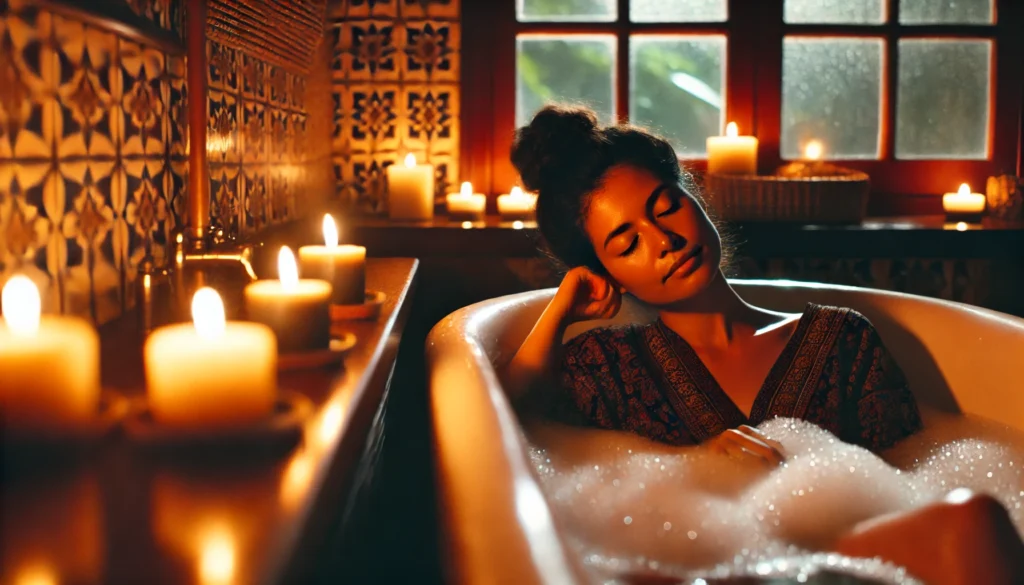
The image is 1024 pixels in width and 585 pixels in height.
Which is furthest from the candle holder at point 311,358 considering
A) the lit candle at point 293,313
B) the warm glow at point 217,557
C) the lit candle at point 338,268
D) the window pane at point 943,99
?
the window pane at point 943,99

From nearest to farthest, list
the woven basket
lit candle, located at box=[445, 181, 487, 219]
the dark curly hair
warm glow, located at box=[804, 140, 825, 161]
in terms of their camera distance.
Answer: the dark curly hair → the woven basket → lit candle, located at box=[445, 181, 487, 219] → warm glow, located at box=[804, 140, 825, 161]

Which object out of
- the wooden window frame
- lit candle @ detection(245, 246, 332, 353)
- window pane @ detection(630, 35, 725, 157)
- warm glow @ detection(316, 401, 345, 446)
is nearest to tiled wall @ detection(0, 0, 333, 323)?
lit candle @ detection(245, 246, 332, 353)

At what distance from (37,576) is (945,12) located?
9.69 feet

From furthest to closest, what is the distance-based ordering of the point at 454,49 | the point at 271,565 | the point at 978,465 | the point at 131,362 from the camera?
1. the point at 454,49
2. the point at 978,465
3. the point at 131,362
4. the point at 271,565

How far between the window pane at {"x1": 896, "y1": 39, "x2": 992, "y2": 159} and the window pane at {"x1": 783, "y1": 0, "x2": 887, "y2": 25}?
12 cm

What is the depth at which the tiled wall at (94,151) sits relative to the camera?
0.92 metres

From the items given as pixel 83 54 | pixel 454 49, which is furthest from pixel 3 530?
pixel 454 49

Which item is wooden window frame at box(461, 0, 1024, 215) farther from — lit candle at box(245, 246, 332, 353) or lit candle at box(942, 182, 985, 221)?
lit candle at box(245, 246, 332, 353)

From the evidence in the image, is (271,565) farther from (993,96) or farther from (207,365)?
(993,96)

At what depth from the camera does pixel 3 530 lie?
534mm

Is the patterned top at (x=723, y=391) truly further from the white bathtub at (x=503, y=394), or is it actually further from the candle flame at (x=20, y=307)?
the candle flame at (x=20, y=307)

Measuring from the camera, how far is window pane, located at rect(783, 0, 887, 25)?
9.07ft

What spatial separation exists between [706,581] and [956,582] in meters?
0.26

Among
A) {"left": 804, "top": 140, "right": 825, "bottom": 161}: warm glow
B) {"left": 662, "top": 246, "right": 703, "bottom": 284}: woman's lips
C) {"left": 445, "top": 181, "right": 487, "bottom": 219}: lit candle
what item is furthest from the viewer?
{"left": 804, "top": 140, "right": 825, "bottom": 161}: warm glow
